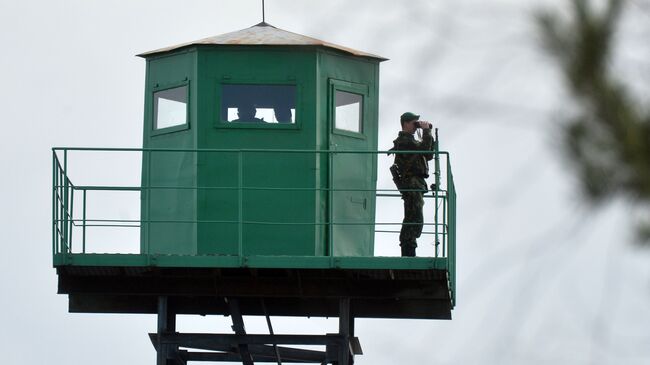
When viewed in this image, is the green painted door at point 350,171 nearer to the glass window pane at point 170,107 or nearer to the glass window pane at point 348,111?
the glass window pane at point 348,111

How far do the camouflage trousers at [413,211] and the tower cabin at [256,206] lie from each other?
0.23 meters

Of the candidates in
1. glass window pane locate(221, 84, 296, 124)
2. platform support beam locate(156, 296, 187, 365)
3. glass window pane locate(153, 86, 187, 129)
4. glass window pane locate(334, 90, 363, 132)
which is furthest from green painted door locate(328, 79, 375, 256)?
platform support beam locate(156, 296, 187, 365)

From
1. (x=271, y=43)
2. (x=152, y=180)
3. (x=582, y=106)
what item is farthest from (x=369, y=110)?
(x=582, y=106)

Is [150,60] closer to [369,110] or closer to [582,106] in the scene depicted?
[369,110]

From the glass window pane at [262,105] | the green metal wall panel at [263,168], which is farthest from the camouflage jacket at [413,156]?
the glass window pane at [262,105]

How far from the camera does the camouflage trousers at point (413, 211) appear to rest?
15.1 m

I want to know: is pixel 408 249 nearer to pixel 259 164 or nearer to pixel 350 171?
pixel 350 171

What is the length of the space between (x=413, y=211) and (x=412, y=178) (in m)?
0.35

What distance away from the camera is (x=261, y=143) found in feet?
52.0

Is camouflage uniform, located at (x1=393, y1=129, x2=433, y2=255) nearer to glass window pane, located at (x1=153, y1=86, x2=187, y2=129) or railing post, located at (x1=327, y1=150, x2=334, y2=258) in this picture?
railing post, located at (x1=327, y1=150, x2=334, y2=258)

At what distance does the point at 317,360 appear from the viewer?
16.2 metres

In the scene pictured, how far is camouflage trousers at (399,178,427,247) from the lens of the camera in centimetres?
1509

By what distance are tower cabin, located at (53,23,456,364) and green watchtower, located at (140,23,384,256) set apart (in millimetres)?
15

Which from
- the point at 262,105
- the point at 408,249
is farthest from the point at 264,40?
the point at 408,249
